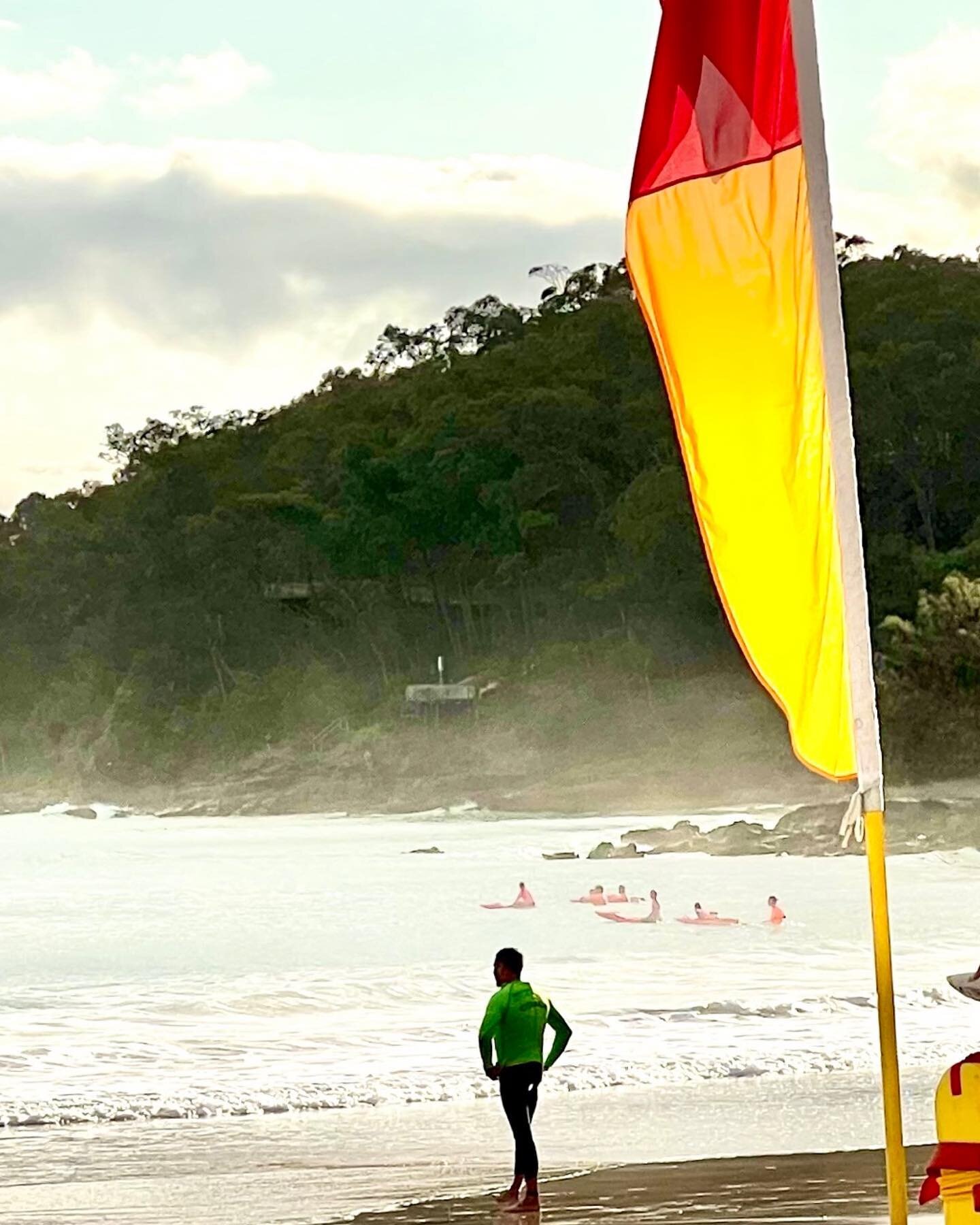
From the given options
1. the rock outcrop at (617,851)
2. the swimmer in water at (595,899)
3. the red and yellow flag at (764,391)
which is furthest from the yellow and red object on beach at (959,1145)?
the rock outcrop at (617,851)

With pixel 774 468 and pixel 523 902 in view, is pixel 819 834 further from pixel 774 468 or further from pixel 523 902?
pixel 774 468

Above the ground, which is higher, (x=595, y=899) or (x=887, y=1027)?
(x=887, y=1027)

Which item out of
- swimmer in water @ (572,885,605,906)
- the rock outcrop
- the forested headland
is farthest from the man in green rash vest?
the rock outcrop

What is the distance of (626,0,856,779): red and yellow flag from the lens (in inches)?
174

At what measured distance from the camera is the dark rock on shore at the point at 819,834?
64.3 m

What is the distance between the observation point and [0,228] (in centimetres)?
12694

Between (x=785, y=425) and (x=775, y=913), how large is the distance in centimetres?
5114

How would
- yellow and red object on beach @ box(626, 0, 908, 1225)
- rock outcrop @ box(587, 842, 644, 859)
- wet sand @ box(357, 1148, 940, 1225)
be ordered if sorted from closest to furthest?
1. yellow and red object on beach @ box(626, 0, 908, 1225)
2. wet sand @ box(357, 1148, 940, 1225)
3. rock outcrop @ box(587, 842, 644, 859)

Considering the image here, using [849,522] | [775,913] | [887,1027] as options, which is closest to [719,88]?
[849,522]

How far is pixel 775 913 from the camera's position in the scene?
54.5 metres

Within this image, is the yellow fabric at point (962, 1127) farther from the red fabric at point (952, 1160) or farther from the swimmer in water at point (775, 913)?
the swimmer in water at point (775, 913)

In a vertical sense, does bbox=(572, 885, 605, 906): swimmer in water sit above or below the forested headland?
below

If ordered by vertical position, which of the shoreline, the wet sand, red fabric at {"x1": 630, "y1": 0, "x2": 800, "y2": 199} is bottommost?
the shoreline

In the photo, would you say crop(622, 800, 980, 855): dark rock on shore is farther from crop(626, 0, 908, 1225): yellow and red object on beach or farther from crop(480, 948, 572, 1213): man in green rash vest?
crop(626, 0, 908, 1225): yellow and red object on beach
